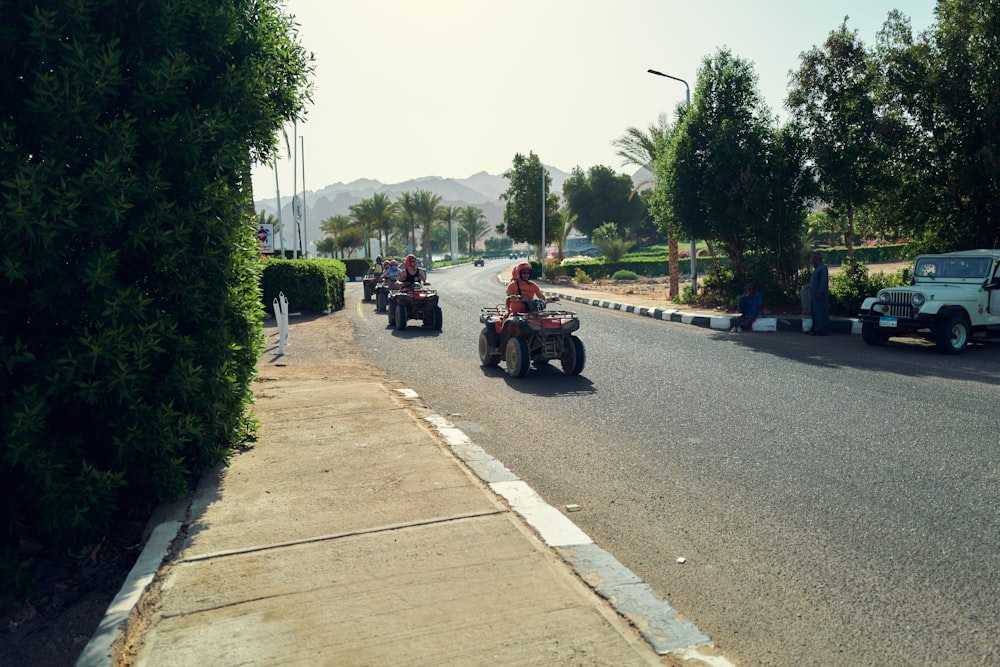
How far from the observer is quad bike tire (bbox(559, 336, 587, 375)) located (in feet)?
34.6

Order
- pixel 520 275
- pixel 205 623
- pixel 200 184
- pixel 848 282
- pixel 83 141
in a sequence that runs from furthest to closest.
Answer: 1. pixel 848 282
2. pixel 520 275
3. pixel 200 184
4. pixel 83 141
5. pixel 205 623

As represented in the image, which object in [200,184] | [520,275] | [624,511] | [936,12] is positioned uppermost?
[936,12]

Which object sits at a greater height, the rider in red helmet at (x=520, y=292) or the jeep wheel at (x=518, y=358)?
the rider in red helmet at (x=520, y=292)

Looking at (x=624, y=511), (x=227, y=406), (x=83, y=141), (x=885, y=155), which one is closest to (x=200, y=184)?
(x=83, y=141)

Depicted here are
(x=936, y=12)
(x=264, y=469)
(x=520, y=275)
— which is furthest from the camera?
(x=936, y=12)

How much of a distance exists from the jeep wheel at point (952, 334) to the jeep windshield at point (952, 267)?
1186 millimetres

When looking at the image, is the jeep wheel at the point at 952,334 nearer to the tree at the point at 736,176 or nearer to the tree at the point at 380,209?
the tree at the point at 736,176

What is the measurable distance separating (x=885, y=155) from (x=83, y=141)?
17.8 metres

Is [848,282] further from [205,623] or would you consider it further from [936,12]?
[205,623]

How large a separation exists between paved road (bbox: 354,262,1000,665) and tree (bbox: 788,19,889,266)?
789 centimetres

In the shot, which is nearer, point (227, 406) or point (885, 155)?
point (227, 406)

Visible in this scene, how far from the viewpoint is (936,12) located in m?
17.5

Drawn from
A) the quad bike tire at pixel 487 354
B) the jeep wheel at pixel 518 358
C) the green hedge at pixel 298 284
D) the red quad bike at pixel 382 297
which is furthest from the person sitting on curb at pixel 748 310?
the green hedge at pixel 298 284

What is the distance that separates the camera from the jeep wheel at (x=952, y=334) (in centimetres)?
1243
